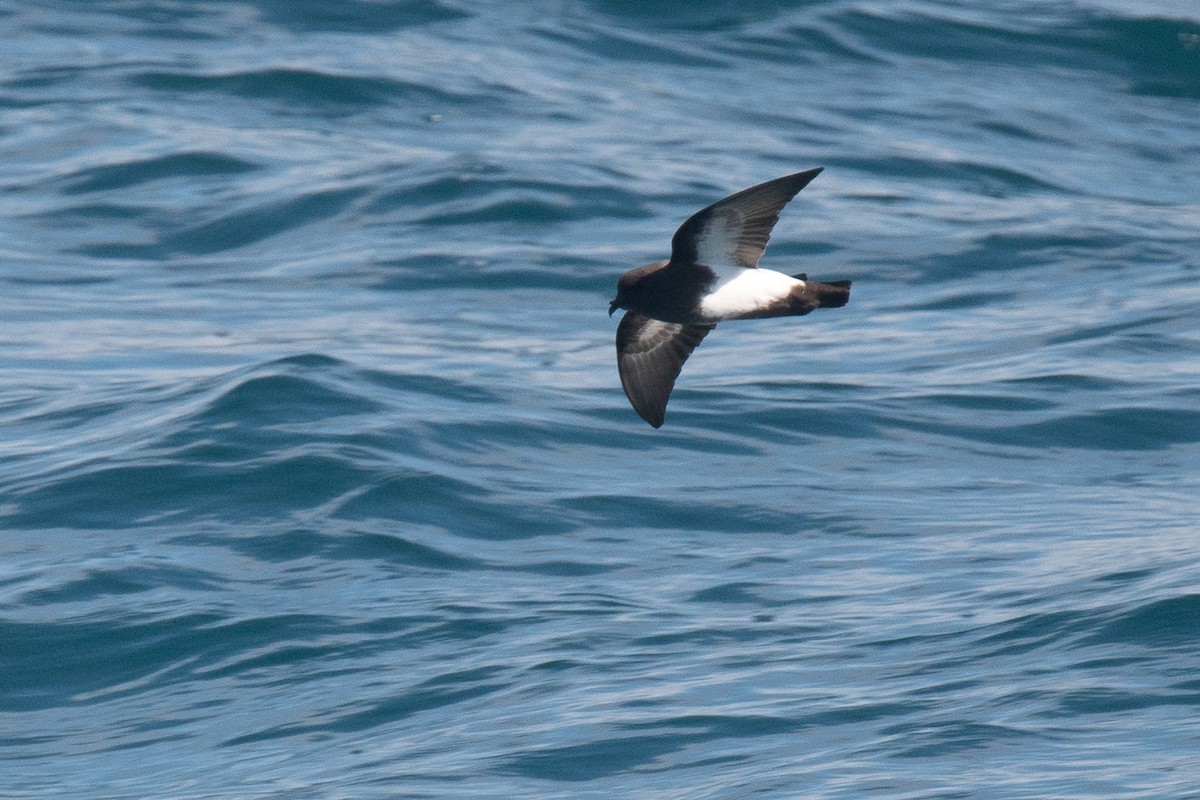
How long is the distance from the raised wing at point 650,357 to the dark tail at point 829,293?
3.48 feet

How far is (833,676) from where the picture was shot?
24.2 feet

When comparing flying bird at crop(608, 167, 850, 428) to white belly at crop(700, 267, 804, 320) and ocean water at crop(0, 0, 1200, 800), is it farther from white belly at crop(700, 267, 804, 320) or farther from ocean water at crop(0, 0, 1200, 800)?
ocean water at crop(0, 0, 1200, 800)

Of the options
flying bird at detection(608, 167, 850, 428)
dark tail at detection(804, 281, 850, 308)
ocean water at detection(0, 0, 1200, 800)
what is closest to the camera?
dark tail at detection(804, 281, 850, 308)

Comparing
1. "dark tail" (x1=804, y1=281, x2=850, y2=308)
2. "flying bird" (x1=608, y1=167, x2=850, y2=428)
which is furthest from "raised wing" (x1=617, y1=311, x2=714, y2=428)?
"dark tail" (x1=804, y1=281, x2=850, y2=308)

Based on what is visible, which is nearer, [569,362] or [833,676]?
[833,676]

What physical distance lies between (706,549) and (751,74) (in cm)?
968

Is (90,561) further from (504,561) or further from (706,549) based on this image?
(706,549)

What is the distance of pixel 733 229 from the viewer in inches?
248

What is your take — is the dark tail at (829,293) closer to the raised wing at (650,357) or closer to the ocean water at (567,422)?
the raised wing at (650,357)

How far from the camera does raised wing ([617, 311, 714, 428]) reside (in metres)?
7.15

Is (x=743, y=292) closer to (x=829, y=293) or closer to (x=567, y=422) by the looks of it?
(x=829, y=293)

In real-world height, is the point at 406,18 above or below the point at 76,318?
above

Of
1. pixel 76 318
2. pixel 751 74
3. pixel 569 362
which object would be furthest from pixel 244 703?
pixel 751 74

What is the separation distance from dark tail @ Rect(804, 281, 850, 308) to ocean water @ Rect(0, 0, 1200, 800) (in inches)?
65.5
